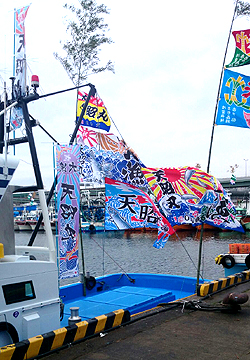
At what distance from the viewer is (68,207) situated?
10.2 m

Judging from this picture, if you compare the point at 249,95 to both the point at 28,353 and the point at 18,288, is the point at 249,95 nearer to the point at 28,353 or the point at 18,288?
the point at 18,288

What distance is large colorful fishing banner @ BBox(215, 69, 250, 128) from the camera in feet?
38.3

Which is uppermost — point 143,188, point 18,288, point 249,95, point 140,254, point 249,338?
point 249,95

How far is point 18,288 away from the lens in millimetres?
7238

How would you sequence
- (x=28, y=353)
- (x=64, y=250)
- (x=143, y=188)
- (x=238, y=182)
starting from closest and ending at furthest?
1. (x=28, y=353)
2. (x=64, y=250)
3. (x=143, y=188)
4. (x=238, y=182)

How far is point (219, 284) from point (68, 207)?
4.98 meters

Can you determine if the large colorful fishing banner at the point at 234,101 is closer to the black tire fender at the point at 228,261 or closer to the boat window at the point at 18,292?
the black tire fender at the point at 228,261

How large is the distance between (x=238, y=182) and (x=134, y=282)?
67.9 m

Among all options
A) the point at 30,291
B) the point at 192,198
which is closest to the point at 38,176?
the point at 30,291

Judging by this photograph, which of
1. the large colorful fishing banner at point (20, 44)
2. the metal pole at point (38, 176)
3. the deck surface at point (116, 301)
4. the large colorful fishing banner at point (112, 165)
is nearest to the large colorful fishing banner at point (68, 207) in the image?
the metal pole at point (38, 176)

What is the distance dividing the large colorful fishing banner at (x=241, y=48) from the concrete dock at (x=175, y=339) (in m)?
7.21

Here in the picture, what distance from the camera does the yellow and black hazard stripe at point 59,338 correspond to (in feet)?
19.6

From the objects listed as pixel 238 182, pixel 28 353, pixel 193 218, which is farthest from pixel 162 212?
pixel 238 182

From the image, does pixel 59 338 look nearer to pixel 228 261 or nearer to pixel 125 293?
pixel 125 293
